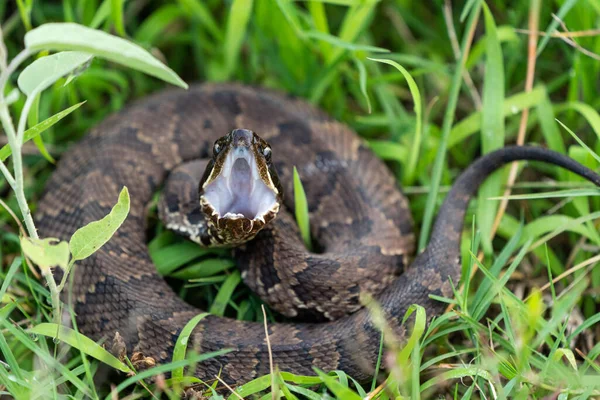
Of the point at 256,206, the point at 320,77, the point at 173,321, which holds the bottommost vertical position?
the point at 173,321

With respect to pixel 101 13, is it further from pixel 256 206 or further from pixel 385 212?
pixel 385 212

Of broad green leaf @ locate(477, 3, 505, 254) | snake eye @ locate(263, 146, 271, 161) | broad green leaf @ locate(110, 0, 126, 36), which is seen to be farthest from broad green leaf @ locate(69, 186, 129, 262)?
broad green leaf @ locate(477, 3, 505, 254)

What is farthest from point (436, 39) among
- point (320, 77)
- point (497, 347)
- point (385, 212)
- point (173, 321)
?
point (173, 321)

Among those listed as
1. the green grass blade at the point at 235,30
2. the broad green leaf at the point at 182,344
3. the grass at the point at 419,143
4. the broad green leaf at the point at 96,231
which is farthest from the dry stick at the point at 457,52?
the broad green leaf at the point at 96,231

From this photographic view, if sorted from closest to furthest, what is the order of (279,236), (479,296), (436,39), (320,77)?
(479,296) → (279,236) → (320,77) → (436,39)

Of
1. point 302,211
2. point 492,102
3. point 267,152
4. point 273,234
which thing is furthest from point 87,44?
point 492,102

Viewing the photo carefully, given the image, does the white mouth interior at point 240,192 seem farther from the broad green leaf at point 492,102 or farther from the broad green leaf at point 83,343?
the broad green leaf at point 492,102

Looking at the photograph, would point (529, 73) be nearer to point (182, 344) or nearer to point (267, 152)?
point (267, 152)
